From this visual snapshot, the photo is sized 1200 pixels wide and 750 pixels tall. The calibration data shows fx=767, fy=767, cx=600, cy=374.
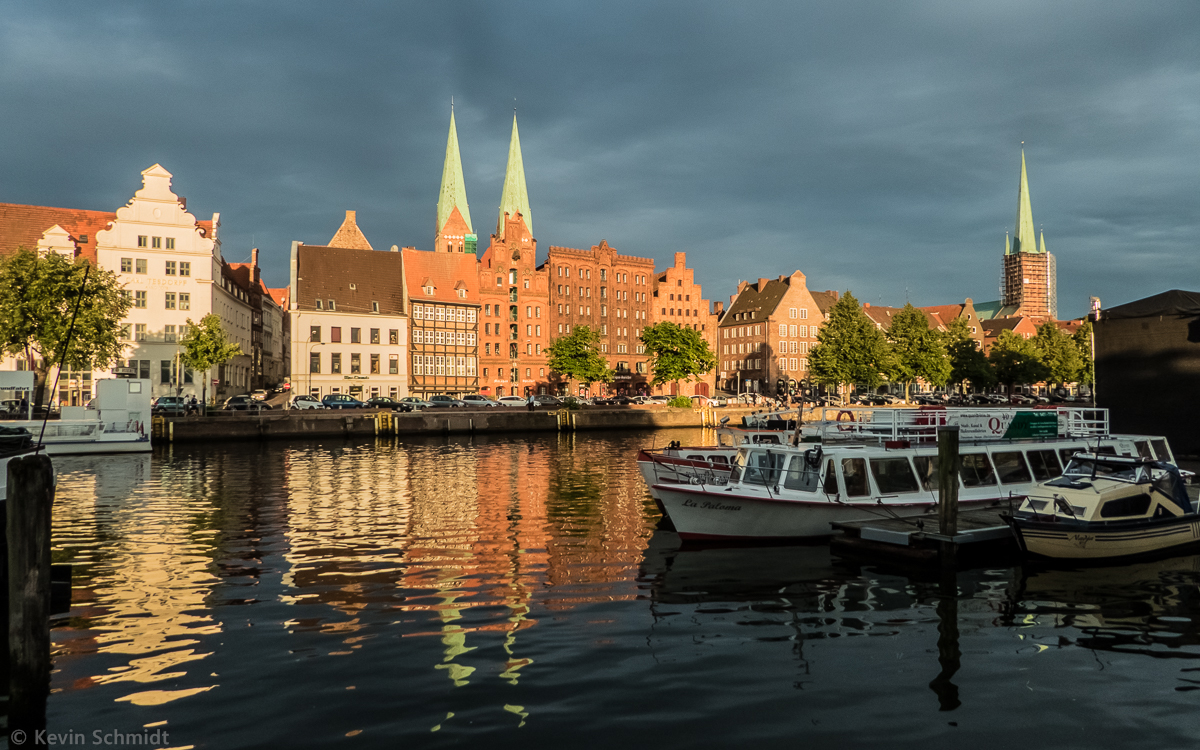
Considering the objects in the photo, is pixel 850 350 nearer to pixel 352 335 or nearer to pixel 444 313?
pixel 444 313

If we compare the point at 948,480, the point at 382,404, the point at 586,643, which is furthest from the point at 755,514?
the point at 382,404

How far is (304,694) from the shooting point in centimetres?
1142

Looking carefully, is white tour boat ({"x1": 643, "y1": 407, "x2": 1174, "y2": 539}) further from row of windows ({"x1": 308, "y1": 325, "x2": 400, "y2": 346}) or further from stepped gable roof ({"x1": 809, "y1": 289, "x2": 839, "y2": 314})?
stepped gable roof ({"x1": 809, "y1": 289, "x2": 839, "y2": 314})

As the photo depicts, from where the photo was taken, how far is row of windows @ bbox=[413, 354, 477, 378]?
112000 mm

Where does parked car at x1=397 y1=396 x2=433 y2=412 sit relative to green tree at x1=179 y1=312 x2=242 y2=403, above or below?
below

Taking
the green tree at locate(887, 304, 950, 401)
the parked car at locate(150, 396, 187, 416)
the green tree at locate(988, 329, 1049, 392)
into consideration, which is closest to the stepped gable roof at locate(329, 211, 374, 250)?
the parked car at locate(150, 396, 187, 416)

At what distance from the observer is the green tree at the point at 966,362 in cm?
12156

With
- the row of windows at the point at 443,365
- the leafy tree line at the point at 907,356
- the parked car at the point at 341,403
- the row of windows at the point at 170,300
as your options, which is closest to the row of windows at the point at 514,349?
the row of windows at the point at 443,365

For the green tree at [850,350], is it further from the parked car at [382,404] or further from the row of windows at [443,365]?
the parked car at [382,404]

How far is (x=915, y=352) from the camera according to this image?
363ft

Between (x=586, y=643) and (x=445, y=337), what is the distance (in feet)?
339

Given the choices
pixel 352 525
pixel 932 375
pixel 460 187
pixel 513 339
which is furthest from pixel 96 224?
pixel 932 375

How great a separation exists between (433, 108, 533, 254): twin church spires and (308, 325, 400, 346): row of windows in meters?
50.5

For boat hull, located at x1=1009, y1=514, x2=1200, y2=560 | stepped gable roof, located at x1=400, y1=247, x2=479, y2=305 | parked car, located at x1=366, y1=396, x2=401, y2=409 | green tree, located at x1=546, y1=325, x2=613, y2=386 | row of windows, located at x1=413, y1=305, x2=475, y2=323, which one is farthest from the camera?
green tree, located at x1=546, y1=325, x2=613, y2=386
